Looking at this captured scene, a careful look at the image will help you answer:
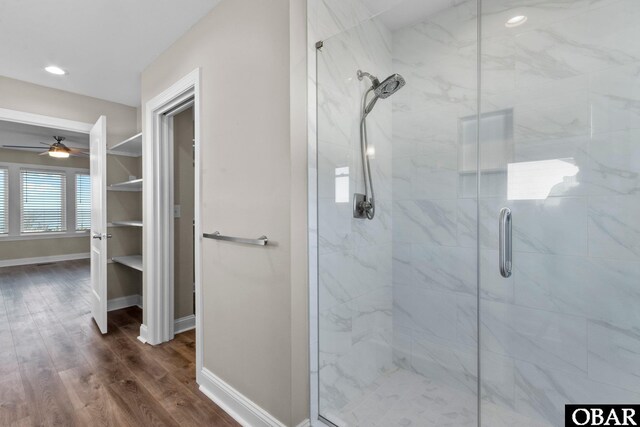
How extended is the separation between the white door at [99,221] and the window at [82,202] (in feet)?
15.8

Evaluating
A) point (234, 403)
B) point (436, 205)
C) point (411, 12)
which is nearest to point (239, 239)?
point (234, 403)

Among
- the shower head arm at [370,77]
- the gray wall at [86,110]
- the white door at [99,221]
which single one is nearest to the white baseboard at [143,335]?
the white door at [99,221]

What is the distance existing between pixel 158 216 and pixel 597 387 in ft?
9.84

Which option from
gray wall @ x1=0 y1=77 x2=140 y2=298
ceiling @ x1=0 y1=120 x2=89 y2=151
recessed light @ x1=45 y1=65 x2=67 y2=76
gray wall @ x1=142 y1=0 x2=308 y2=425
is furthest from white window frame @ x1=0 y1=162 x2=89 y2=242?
gray wall @ x1=142 y1=0 x2=308 y2=425

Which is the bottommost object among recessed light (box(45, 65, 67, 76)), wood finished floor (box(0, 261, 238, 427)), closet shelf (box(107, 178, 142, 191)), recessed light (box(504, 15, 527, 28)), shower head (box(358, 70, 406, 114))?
wood finished floor (box(0, 261, 238, 427))

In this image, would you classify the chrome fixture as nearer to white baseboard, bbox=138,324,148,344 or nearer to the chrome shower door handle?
the chrome shower door handle

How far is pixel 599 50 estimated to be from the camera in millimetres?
1471

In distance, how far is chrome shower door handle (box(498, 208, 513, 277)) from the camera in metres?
1.56

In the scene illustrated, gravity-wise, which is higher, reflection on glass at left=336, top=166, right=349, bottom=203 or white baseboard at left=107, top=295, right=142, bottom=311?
reflection on glass at left=336, top=166, right=349, bottom=203

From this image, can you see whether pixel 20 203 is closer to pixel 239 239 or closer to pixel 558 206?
pixel 239 239

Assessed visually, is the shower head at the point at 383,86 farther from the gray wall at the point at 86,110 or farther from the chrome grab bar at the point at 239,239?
the gray wall at the point at 86,110

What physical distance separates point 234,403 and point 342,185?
1372 mm

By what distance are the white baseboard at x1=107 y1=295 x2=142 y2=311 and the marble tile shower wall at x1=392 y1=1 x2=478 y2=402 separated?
3.23m

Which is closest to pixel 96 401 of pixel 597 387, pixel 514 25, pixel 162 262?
pixel 162 262
